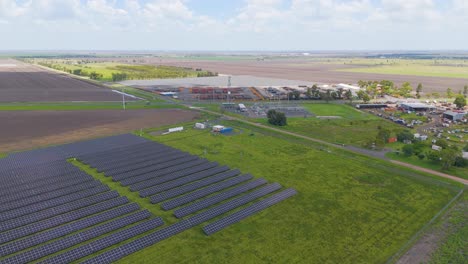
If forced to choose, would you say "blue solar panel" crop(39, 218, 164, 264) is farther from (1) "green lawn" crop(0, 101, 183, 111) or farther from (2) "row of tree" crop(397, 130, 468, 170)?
(1) "green lawn" crop(0, 101, 183, 111)

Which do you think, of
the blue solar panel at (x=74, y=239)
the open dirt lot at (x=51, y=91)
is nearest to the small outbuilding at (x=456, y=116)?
the blue solar panel at (x=74, y=239)

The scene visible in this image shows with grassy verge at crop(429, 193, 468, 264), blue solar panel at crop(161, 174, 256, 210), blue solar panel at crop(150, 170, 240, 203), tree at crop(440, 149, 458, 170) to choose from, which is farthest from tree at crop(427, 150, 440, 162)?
blue solar panel at crop(150, 170, 240, 203)

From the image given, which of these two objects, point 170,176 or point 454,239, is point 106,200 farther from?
point 454,239

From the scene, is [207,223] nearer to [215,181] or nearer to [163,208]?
[163,208]

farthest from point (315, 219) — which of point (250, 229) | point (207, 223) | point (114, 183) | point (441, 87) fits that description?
point (441, 87)

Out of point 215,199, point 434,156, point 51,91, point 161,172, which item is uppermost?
A: point 51,91

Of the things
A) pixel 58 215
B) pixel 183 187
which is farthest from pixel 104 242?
pixel 183 187

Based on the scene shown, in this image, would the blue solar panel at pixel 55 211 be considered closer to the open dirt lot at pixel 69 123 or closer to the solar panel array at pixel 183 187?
the solar panel array at pixel 183 187
